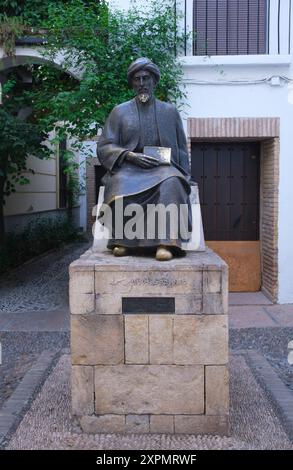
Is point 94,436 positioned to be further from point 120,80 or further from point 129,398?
point 120,80

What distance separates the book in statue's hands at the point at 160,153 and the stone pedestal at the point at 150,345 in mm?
737

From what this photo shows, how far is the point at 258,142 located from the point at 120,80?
2.32m

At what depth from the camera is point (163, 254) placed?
3.61m

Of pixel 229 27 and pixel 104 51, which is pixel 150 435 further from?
pixel 229 27

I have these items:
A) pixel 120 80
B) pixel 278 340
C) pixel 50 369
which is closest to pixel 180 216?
A: pixel 50 369

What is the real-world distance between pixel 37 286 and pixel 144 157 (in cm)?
532

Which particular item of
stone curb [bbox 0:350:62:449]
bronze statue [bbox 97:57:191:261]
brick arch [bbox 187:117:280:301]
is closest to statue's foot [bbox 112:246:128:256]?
bronze statue [bbox 97:57:191:261]

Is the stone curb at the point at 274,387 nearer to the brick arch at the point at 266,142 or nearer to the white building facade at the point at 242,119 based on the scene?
the brick arch at the point at 266,142

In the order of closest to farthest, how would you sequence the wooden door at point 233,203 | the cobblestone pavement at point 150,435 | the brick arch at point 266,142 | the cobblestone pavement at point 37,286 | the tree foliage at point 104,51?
the cobblestone pavement at point 150,435, the tree foliage at point 104,51, the brick arch at point 266,142, the cobblestone pavement at point 37,286, the wooden door at point 233,203

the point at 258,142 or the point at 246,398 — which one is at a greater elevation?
the point at 258,142

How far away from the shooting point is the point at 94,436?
3.55m

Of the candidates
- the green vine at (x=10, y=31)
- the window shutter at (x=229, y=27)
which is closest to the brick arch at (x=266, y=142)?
the window shutter at (x=229, y=27)

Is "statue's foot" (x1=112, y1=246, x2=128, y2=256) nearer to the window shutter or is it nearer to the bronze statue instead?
the bronze statue

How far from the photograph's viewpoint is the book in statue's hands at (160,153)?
12.7ft
